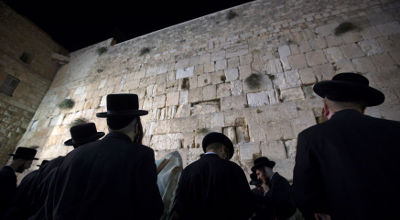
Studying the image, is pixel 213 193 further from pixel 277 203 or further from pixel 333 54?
pixel 333 54

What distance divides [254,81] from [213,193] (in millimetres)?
3568

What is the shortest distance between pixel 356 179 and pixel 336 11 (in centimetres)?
611

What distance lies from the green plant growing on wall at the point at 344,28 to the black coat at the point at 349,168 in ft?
15.4

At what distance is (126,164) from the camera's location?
1536 millimetres

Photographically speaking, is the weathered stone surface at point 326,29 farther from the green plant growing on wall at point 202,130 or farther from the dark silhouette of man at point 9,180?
the dark silhouette of man at point 9,180

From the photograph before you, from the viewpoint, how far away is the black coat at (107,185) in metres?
1.37

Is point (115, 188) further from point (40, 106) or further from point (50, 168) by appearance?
point (40, 106)

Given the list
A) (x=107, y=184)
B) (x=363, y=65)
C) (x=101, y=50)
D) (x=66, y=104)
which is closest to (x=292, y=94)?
(x=363, y=65)

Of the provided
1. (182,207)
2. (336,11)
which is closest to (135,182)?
(182,207)

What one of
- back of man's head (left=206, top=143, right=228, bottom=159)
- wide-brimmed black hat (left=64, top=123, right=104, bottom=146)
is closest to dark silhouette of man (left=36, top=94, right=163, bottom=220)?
wide-brimmed black hat (left=64, top=123, right=104, bottom=146)

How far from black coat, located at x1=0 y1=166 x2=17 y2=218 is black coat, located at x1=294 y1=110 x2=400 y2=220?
3.82m

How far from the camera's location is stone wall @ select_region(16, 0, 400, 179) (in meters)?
4.04

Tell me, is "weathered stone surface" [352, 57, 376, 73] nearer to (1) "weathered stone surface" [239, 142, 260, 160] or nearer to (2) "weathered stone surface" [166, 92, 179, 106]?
(1) "weathered stone surface" [239, 142, 260, 160]

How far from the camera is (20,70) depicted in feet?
26.5
